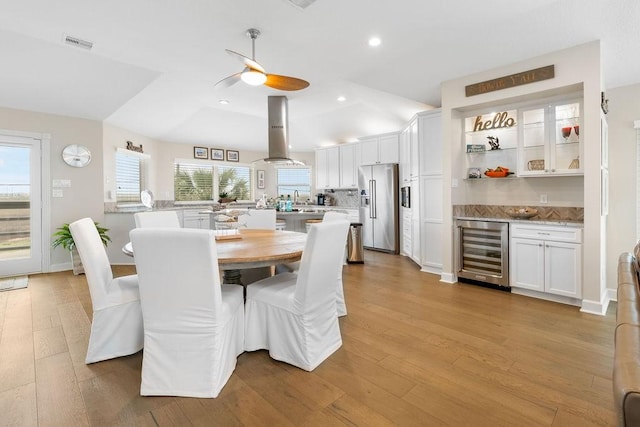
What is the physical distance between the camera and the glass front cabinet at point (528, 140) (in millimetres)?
3383

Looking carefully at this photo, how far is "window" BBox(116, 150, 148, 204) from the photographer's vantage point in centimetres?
555

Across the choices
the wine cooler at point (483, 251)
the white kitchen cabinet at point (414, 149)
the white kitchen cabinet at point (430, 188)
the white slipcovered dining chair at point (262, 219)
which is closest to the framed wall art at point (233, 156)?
the white slipcovered dining chair at point (262, 219)

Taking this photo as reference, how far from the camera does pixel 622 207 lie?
3482 mm

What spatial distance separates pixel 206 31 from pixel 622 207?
4.84 m

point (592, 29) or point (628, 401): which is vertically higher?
point (592, 29)

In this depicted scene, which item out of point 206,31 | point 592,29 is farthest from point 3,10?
point 592,29

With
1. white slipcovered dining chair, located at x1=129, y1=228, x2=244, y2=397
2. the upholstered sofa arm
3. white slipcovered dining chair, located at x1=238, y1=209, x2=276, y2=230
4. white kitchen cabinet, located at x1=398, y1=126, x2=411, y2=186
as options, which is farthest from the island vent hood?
the upholstered sofa arm

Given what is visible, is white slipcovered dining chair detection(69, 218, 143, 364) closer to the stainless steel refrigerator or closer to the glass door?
the glass door

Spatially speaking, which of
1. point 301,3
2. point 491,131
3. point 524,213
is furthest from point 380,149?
point 301,3

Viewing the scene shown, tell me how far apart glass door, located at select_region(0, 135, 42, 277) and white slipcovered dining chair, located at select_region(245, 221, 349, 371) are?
14.3ft

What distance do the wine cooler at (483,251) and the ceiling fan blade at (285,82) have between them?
2550 mm

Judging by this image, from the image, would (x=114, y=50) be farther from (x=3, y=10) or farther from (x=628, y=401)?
(x=628, y=401)

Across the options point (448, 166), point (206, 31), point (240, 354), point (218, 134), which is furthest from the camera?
point (218, 134)

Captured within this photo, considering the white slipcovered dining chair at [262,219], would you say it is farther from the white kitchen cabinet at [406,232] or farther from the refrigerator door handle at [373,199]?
the refrigerator door handle at [373,199]
